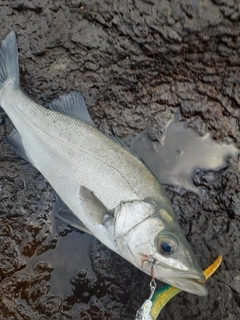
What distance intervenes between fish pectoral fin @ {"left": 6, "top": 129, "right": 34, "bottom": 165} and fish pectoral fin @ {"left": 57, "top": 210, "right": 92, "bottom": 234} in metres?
0.49

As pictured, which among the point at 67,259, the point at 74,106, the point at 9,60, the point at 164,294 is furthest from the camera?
the point at 67,259

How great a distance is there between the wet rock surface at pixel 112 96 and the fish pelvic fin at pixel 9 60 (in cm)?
19

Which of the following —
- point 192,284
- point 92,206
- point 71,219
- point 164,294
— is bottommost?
point 71,219

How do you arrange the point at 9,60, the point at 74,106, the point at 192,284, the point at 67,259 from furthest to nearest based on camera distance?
the point at 67,259
the point at 9,60
the point at 74,106
the point at 192,284

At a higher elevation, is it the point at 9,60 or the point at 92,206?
the point at 9,60

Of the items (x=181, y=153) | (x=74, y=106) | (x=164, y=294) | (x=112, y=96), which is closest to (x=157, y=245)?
(x=164, y=294)

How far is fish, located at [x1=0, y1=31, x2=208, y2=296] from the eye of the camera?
2336 millimetres

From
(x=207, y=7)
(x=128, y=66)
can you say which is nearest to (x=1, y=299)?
(x=128, y=66)

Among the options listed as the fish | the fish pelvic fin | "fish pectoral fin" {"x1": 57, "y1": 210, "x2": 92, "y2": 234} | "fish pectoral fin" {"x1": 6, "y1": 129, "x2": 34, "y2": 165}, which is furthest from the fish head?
the fish pelvic fin

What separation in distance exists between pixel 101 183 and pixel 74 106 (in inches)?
24.4

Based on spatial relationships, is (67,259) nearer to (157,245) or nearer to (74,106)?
(157,245)

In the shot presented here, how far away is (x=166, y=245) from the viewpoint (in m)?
2.33

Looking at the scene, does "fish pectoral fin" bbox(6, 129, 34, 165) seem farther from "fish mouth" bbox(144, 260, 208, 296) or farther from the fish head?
"fish mouth" bbox(144, 260, 208, 296)

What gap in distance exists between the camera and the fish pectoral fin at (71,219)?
2752mm
